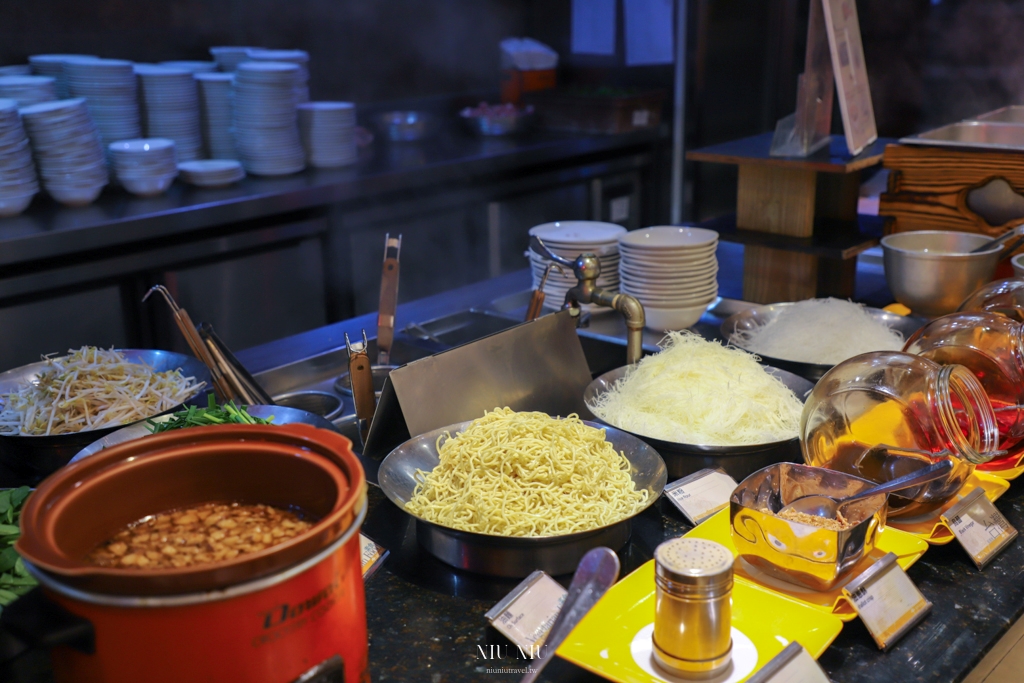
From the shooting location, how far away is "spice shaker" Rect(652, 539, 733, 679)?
0.93 m

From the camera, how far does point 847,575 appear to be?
1.16m

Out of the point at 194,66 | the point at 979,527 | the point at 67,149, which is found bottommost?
the point at 979,527

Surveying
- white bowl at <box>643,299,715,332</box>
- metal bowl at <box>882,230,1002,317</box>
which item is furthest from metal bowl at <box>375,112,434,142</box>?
metal bowl at <box>882,230,1002,317</box>

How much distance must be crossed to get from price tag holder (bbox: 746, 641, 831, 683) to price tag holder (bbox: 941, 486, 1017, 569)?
1.46 ft

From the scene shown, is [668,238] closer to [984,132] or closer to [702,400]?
[702,400]

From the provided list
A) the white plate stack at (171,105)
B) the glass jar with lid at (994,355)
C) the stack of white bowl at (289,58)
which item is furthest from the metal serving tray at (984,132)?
the white plate stack at (171,105)

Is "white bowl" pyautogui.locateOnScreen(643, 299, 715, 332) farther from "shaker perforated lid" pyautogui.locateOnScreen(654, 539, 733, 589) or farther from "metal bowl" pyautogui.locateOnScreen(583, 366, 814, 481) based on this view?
"shaker perforated lid" pyautogui.locateOnScreen(654, 539, 733, 589)

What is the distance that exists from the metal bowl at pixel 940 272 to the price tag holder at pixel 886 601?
1.18 meters

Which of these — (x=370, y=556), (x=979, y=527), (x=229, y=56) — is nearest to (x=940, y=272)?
(x=979, y=527)

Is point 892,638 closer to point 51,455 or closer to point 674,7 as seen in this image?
point 51,455

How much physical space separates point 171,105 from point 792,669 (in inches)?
140

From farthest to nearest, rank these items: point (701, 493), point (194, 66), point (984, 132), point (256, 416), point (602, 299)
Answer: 1. point (194, 66)
2. point (984, 132)
3. point (602, 299)
4. point (256, 416)
5. point (701, 493)

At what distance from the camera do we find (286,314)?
3834mm

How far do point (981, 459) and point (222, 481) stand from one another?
3.45 feet
